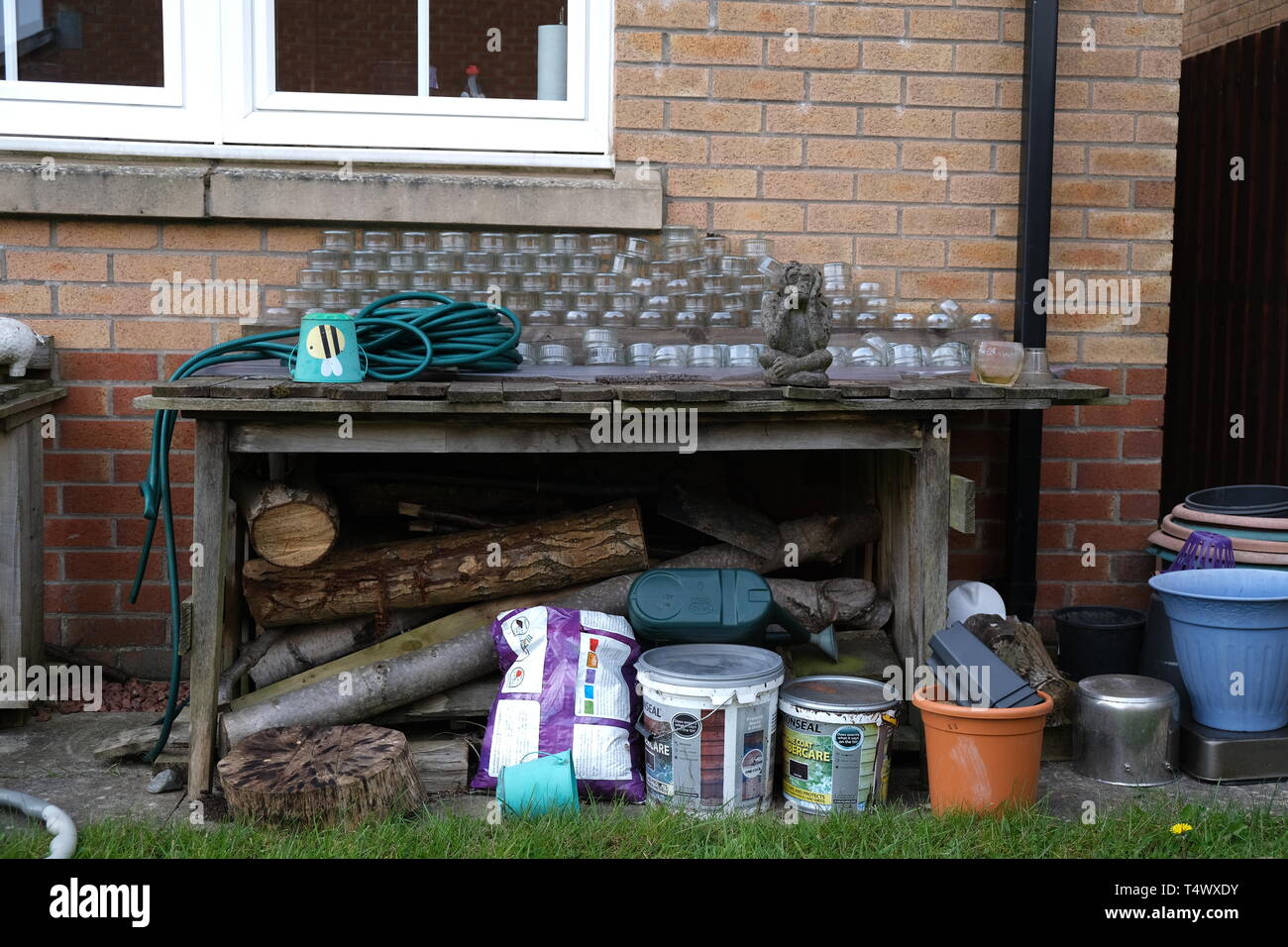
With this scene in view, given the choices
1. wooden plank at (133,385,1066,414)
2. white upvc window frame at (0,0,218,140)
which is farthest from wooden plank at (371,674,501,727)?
white upvc window frame at (0,0,218,140)

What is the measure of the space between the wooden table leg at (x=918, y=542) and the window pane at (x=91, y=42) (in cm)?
307

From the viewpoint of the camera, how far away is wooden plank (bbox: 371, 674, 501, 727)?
4.05 metres

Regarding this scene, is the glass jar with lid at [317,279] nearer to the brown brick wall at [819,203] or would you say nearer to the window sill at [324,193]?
the brown brick wall at [819,203]

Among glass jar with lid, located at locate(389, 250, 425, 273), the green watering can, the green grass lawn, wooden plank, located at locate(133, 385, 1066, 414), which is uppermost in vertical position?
glass jar with lid, located at locate(389, 250, 425, 273)

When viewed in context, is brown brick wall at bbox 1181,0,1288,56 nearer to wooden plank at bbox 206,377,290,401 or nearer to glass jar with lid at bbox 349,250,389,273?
glass jar with lid at bbox 349,250,389,273

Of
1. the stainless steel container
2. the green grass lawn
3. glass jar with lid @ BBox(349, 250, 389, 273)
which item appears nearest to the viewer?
the green grass lawn

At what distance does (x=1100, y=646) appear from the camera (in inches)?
174

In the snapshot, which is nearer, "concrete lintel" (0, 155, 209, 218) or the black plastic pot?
the black plastic pot

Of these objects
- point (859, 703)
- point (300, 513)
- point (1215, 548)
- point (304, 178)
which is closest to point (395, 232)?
point (304, 178)

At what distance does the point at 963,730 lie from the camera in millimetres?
3449

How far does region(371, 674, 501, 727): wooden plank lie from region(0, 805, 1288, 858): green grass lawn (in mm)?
609

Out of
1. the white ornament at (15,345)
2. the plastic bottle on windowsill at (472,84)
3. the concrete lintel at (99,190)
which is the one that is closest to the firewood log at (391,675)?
the white ornament at (15,345)

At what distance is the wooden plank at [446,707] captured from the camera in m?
4.05

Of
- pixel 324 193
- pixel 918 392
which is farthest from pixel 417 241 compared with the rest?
pixel 918 392
